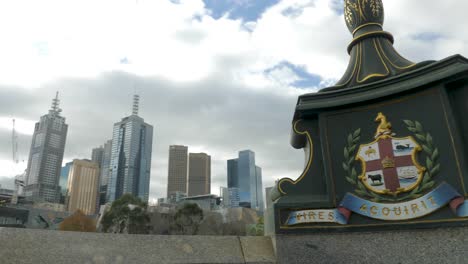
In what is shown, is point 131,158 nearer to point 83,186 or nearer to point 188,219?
point 83,186

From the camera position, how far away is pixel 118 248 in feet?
18.9

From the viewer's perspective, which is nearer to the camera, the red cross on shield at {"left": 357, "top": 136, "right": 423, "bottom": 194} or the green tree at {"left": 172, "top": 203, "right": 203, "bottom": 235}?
the red cross on shield at {"left": 357, "top": 136, "right": 423, "bottom": 194}

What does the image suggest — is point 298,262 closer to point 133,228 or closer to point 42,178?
point 133,228

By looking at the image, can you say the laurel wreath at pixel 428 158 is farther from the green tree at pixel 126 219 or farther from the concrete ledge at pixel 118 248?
the green tree at pixel 126 219

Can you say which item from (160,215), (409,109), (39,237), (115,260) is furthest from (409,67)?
(160,215)

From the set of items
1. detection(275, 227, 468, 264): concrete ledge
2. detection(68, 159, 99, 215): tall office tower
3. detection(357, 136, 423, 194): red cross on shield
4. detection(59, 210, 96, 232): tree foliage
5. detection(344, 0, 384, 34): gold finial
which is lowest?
detection(275, 227, 468, 264): concrete ledge

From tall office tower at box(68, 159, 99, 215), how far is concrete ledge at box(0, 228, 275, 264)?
16277cm

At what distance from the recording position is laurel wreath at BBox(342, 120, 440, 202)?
7188mm

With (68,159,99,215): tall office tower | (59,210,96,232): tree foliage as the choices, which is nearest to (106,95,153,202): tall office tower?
(68,159,99,215): tall office tower

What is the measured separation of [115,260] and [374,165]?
20.4 ft

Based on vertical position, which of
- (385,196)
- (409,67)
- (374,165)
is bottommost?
(385,196)

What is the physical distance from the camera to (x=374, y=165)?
25.6 feet

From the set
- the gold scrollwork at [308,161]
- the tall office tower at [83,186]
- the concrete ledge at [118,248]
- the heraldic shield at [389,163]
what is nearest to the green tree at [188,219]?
the gold scrollwork at [308,161]

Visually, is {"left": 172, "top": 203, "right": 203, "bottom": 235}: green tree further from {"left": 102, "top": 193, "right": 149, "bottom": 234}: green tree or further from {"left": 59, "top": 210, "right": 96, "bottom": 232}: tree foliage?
{"left": 59, "top": 210, "right": 96, "bottom": 232}: tree foliage
